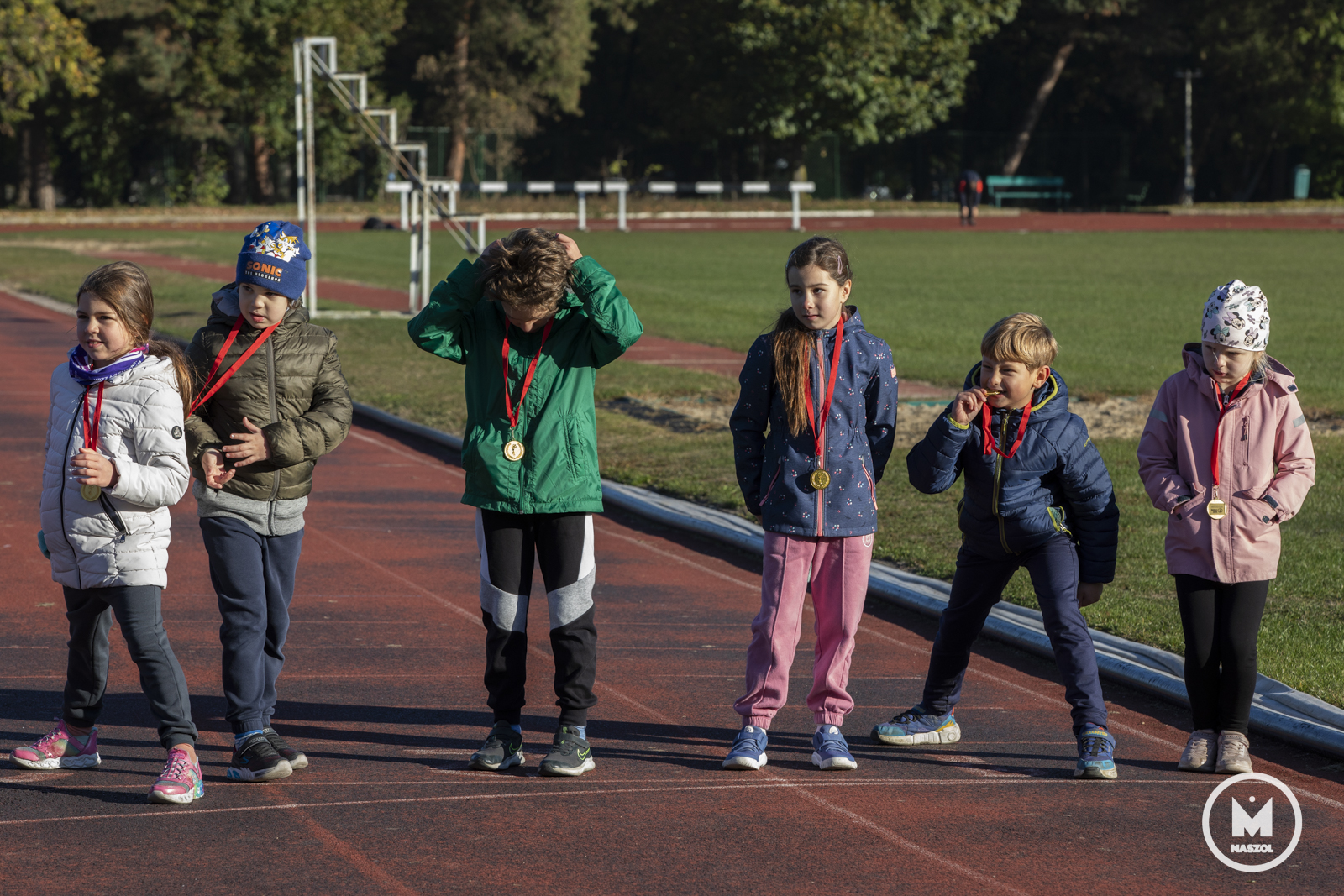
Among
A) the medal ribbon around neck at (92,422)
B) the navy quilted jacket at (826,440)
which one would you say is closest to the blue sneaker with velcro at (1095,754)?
the navy quilted jacket at (826,440)

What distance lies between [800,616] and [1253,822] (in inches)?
59.9

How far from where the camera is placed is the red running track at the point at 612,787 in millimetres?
4336

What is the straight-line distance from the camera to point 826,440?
519 cm

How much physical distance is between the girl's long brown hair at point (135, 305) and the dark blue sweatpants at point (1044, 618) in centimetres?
265

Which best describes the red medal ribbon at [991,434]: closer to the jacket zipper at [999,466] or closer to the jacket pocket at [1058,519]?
the jacket zipper at [999,466]

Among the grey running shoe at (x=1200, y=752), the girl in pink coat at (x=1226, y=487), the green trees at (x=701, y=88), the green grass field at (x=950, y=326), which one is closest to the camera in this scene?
the girl in pink coat at (x=1226, y=487)

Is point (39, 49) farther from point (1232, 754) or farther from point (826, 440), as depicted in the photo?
point (1232, 754)

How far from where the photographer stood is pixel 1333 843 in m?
4.61

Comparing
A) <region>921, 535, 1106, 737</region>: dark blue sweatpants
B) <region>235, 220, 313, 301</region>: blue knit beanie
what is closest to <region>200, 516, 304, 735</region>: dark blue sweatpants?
<region>235, 220, 313, 301</region>: blue knit beanie

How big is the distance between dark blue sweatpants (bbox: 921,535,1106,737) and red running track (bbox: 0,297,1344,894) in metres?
0.23

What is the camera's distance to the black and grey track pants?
5.11 m

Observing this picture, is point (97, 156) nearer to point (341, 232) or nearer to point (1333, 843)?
point (341, 232)

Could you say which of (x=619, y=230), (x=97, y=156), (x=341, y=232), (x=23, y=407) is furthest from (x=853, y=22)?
(x=23, y=407)

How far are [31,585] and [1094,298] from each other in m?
18.7
